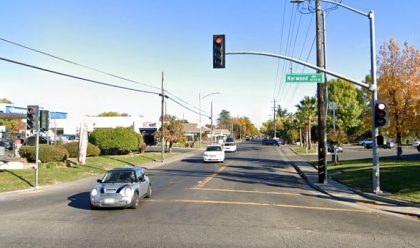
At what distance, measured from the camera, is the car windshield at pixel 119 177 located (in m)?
16.5

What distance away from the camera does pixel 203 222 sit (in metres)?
13.0

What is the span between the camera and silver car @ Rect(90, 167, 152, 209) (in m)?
15.1

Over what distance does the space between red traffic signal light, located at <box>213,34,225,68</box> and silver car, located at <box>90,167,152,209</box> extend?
225 inches

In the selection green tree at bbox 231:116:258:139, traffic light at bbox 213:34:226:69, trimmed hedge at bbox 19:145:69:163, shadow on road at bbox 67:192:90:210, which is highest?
green tree at bbox 231:116:258:139

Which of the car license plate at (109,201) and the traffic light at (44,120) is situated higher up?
the traffic light at (44,120)

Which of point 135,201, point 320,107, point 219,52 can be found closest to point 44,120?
point 219,52

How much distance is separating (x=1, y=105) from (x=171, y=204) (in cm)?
2563

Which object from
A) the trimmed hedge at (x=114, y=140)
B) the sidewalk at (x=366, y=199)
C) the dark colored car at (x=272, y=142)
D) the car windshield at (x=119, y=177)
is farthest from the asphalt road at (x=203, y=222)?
the dark colored car at (x=272, y=142)

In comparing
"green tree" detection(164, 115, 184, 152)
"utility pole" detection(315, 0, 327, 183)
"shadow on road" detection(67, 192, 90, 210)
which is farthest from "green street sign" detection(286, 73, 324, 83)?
"green tree" detection(164, 115, 184, 152)

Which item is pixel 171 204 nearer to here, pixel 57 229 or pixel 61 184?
pixel 57 229

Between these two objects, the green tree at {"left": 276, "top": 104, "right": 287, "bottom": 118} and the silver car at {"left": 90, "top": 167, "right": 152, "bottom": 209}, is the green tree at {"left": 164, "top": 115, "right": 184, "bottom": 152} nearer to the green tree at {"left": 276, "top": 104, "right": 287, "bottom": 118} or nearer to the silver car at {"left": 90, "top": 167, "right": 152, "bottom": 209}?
the silver car at {"left": 90, "top": 167, "right": 152, "bottom": 209}

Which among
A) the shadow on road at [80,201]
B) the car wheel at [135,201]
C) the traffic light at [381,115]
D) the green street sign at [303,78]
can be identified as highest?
the green street sign at [303,78]

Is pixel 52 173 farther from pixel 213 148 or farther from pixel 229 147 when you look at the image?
pixel 229 147

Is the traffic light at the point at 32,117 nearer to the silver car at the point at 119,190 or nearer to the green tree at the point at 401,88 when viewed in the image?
the silver car at the point at 119,190
